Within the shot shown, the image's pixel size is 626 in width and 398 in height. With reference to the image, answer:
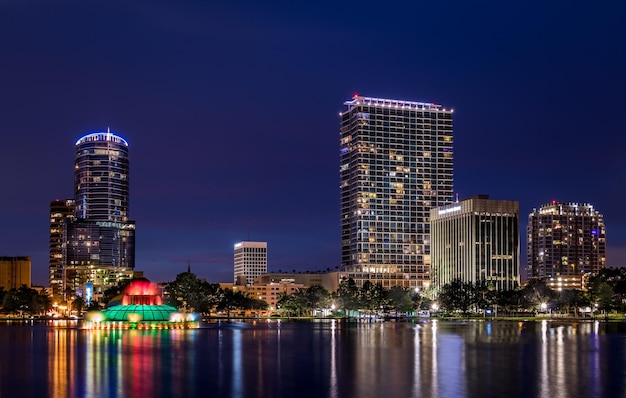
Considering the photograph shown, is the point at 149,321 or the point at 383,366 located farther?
the point at 149,321

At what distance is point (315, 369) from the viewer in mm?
82000

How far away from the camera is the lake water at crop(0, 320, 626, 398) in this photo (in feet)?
215

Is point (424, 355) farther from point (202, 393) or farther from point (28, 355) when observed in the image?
point (28, 355)

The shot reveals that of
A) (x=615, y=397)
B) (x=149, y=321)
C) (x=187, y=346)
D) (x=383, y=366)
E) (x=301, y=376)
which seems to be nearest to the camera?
(x=615, y=397)

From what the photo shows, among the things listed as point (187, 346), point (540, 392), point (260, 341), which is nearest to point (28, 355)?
point (187, 346)

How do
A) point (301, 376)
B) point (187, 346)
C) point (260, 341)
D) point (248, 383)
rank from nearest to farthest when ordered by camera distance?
point (248, 383) < point (301, 376) < point (187, 346) < point (260, 341)

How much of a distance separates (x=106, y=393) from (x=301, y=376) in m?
19.1

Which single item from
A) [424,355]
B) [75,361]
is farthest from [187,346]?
[424,355]

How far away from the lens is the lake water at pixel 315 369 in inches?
2579

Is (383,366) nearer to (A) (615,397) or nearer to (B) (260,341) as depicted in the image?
(A) (615,397)

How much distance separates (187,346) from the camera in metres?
113

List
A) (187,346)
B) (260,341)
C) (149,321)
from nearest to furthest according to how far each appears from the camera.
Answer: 1. (187,346)
2. (260,341)
3. (149,321)

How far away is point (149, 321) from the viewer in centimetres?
18238

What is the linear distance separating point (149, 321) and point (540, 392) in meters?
130
